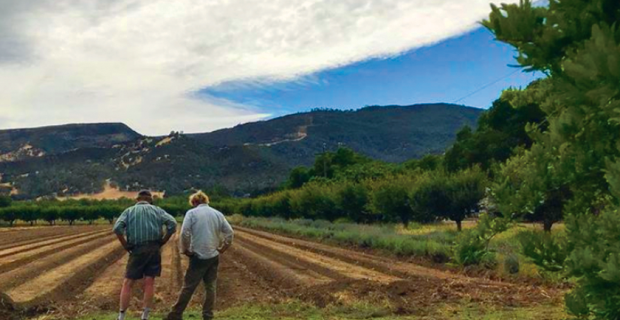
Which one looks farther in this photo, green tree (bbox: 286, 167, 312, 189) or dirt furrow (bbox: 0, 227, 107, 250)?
green tree (bbox: 286, 167, 312, 189)

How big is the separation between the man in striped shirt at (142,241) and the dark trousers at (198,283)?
0.53 metres

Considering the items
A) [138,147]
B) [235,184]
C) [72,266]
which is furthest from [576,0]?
[138,147]

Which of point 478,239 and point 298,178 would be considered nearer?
point 478,239

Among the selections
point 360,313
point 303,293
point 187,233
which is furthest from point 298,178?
point 187,233

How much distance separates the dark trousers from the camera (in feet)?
32.2

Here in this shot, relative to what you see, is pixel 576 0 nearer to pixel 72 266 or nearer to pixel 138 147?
pixel 72 266

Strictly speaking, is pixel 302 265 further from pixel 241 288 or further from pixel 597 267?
pixel 597 267

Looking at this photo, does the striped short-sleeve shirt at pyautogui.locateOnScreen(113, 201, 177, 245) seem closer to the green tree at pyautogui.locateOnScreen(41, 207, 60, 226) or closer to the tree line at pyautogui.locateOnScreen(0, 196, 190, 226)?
the tree line at pyautogui.locateOnScreen(0, 196, 190, 226)

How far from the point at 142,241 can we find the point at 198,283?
1187 mm

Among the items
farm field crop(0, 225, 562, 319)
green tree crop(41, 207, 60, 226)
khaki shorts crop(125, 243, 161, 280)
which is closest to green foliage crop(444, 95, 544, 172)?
farm field crop(0, 225, 562, 319)

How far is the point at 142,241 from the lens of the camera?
31.2 ft

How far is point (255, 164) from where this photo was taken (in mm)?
163125

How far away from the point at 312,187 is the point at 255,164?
95.9 metres

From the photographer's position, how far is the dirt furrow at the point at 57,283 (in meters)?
13.6
